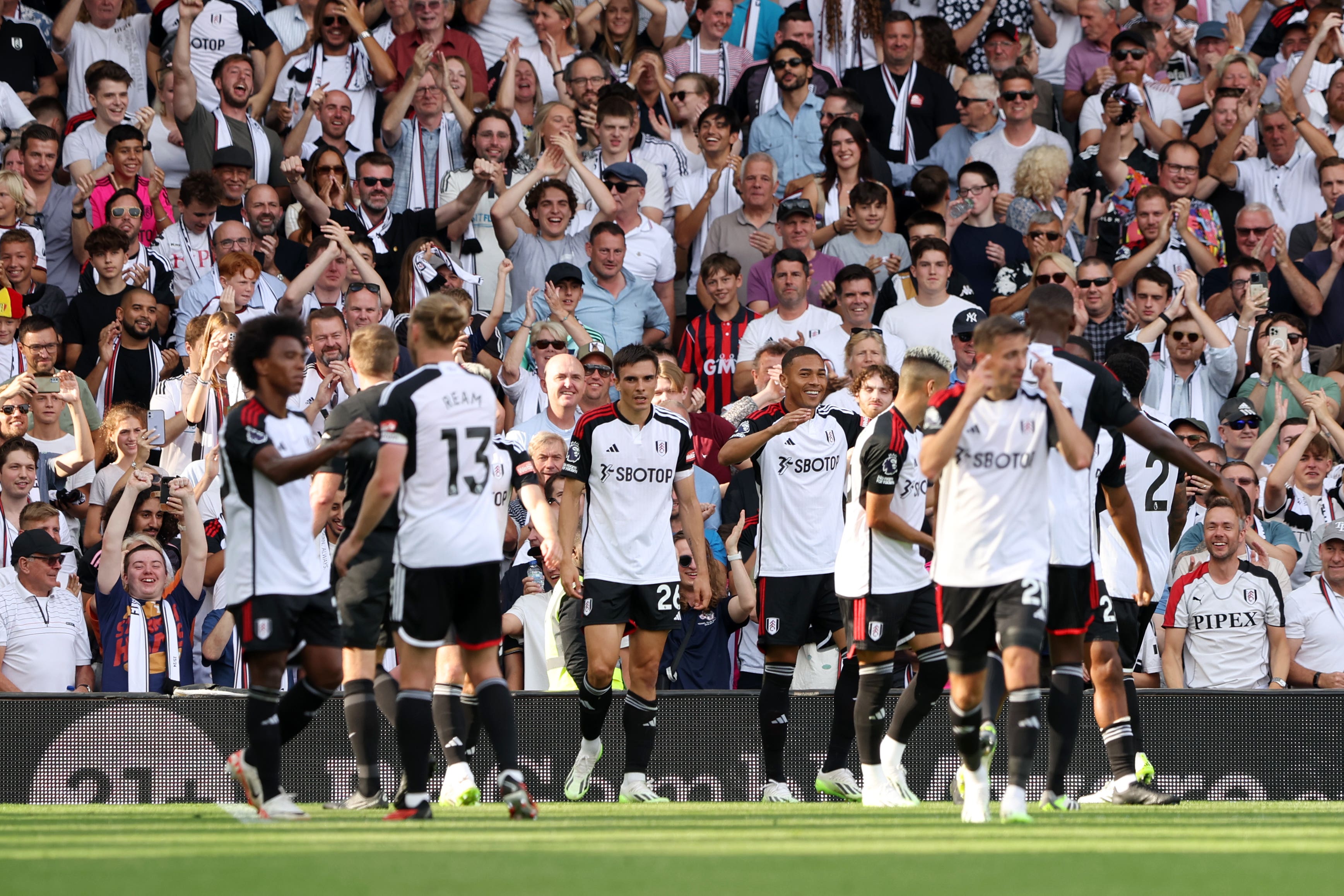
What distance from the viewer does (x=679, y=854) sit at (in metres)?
6.28

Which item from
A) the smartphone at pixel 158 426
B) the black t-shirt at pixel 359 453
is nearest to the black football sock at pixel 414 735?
the black t-shirt at pixel 359 453

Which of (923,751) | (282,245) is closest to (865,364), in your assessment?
(923,751)

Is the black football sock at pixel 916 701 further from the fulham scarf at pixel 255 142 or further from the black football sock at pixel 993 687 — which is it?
the fulham scarf at pixel 255 142

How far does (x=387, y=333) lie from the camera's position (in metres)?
8.77

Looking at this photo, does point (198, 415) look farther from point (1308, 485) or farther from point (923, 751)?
point (1308, 485)

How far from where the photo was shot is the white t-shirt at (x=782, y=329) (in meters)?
13.9

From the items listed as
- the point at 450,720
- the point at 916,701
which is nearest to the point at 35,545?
the point at 450,720

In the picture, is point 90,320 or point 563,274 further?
point 563,274

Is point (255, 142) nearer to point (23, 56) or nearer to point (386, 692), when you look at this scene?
point (23, 56)

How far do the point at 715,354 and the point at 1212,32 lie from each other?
750 centimetres

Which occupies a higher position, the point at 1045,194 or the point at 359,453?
the point at 1045,194

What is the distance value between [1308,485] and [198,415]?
8305 millimetres

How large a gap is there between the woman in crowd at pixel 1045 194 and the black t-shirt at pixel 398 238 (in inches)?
201

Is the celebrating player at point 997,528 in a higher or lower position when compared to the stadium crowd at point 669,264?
lower
